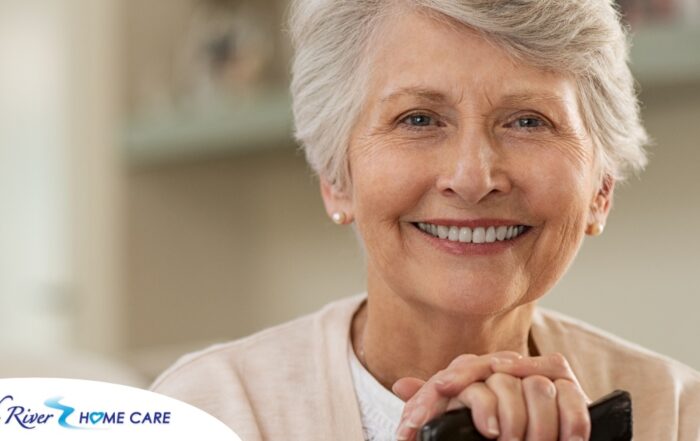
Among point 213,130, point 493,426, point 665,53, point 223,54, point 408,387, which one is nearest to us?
point 493,426

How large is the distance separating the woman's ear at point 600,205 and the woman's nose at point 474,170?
0.17 meters

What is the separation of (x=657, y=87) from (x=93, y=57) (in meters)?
1.96

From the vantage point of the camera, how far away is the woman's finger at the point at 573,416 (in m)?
0.79

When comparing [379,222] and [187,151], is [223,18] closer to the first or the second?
[187,151]

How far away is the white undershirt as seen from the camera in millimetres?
1156

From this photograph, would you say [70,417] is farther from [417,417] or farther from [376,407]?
[376,407]

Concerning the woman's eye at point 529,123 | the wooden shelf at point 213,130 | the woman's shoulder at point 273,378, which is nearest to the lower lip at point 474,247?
the woman's eye at point 529,123

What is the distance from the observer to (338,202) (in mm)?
1210

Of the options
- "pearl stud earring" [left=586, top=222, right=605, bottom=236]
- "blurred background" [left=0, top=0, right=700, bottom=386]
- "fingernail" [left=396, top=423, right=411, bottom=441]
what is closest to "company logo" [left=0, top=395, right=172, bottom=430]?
"fingernail" [left=396, top=423, right=411, bottom=441]

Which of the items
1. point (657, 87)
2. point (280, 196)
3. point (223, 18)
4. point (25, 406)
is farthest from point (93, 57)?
point (25, 406)

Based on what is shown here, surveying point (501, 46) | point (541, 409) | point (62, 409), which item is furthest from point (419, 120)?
point (62, 409)

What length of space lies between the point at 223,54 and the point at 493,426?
2797mm

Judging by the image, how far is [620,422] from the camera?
0.80 meters

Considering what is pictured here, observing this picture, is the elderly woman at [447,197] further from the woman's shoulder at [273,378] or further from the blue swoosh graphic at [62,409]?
the blue swoosh graphic at [62,409]
